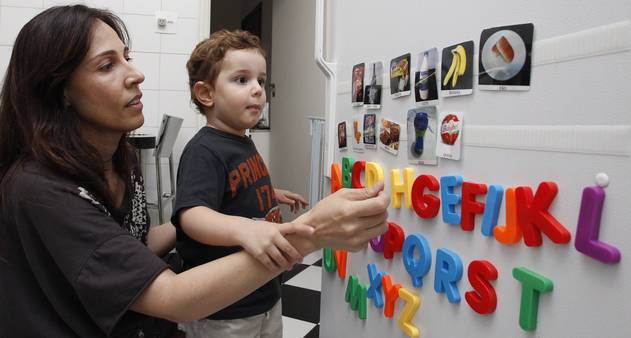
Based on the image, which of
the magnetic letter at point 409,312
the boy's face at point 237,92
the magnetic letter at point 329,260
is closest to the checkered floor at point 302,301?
the magnetic letter at point 329,260

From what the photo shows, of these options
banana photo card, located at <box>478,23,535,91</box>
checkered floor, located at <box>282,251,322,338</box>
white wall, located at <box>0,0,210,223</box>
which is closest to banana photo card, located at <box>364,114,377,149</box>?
banana photo card, located at <box>478,23,535,91</box>

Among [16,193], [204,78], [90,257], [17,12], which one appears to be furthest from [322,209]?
[17,12]

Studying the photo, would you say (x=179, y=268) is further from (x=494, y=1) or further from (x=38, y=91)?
(x=494, y=1)

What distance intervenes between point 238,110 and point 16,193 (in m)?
0.48

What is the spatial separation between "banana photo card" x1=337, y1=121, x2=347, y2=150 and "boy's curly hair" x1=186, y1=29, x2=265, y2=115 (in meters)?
0.32

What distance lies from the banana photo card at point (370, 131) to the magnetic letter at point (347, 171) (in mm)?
88

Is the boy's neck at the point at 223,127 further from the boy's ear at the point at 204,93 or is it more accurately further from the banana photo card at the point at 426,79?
the banana photo card at the point at 426,79

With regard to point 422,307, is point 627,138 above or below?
above

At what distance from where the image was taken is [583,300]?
0.61m

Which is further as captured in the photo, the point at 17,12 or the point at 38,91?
the point at 17,12

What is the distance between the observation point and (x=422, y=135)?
0.91m

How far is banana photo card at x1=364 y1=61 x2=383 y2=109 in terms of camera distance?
1.06 metres

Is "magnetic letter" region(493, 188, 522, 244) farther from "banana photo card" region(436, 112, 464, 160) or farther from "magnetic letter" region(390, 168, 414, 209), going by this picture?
"magnetic letter" region(390, 168, 414, 209)

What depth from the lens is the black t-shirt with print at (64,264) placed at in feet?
1.94
